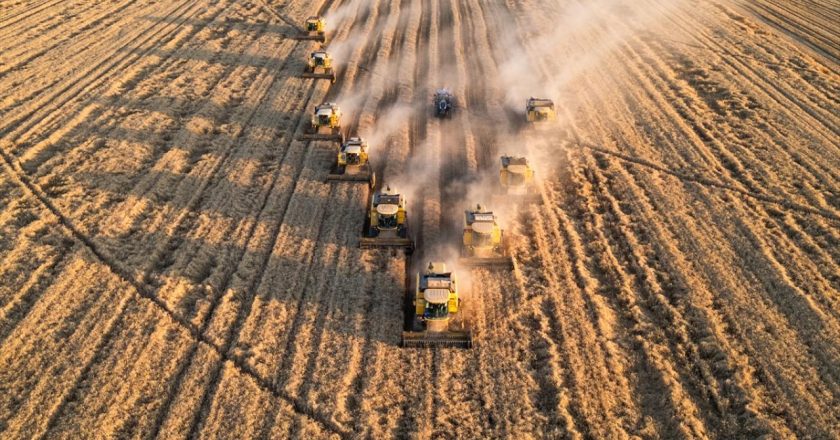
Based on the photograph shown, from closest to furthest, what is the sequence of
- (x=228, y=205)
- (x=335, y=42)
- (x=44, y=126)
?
(x=228, y=205)
(x=44, y=126)
(x=335, y=42)

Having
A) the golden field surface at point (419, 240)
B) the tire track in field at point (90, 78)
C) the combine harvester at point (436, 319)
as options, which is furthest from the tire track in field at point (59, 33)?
the combine harvester at point (436, 319)

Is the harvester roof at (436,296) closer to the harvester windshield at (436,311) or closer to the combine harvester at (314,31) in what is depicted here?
the harvester windshield at (436,311)

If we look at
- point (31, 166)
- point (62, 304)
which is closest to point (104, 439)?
point (62, 304)

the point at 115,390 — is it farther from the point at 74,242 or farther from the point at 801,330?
the point at 801,330

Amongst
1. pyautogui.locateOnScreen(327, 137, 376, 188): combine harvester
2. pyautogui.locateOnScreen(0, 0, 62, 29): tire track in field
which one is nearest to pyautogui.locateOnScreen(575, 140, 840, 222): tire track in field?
pyautogui.locateOnScreen(327, 137, 376, 188): combine harvester

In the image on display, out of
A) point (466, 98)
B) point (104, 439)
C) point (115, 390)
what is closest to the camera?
point (104, 439)

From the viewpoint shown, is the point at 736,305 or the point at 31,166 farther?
the point at 31,166

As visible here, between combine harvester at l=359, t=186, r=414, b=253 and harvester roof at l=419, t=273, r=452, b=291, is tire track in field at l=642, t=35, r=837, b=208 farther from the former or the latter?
harvester roof at l=419, t=273, r=452, b=291

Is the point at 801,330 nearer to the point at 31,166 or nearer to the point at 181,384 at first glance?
the point at 181,384
